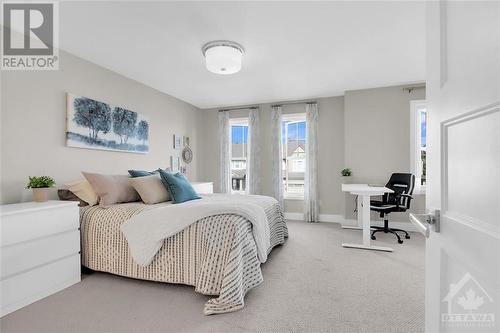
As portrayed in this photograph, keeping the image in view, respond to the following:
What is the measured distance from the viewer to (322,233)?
166 inches

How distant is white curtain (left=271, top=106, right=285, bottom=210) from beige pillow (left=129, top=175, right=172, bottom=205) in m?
2.74

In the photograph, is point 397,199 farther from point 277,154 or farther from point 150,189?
point 150,189

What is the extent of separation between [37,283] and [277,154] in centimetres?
422

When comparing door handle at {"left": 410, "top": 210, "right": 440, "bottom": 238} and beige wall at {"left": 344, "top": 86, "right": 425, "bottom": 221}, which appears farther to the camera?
beige wall at {"left": 344, "top": 86, "right": 425, "bottom": 221}

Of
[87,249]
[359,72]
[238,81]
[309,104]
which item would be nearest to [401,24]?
[359,72]

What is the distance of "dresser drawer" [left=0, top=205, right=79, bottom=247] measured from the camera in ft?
6.42

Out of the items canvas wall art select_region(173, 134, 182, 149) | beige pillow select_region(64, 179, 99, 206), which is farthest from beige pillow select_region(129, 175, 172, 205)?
canvas wall art select_region(173, 134, 182, 149)

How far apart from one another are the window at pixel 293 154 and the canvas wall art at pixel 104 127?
285cm

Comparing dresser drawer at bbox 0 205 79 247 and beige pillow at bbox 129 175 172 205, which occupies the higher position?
beige pillow at bbox 129 175 172 205

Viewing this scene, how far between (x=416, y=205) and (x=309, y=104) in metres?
2.66

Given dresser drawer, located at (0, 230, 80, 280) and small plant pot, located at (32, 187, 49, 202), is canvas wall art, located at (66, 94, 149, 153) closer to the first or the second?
small plant pot, located at (32, 187, 49, 202)

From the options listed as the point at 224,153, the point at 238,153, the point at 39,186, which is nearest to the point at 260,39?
the point at 39,186

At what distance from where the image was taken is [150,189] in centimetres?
297

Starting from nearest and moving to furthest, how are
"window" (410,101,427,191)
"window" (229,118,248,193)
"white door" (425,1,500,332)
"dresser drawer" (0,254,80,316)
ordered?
"white door" (425,1,500,332) < "dresser drawer" (0,254,80,316) < "window" (410,101,427,191) < "window" (229,118,248,193)
